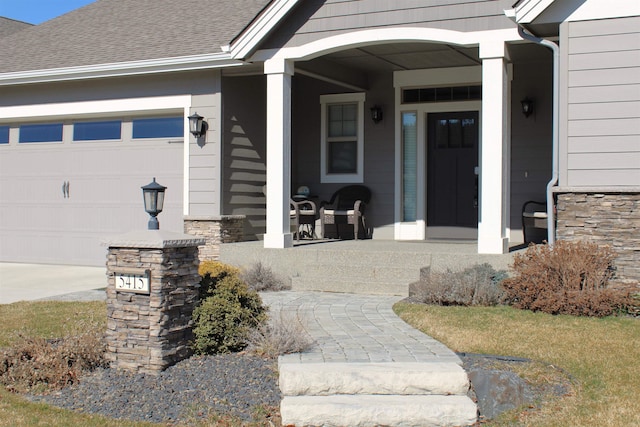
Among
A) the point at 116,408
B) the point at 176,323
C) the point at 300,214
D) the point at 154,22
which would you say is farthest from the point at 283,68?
the point at 116,408

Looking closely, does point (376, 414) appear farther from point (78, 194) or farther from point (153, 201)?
point (78, 194)

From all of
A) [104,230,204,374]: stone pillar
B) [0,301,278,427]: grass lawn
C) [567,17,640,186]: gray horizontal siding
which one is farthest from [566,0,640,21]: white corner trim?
[0,301,278,427]: grass lawn

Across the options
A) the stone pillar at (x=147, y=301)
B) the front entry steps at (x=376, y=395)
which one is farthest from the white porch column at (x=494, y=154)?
the stone pillar at (x=147, y=301)

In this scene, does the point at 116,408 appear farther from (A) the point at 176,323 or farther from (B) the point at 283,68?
(B) the point at 283,68

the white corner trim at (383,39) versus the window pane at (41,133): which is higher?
the white corner trim at (383,39)

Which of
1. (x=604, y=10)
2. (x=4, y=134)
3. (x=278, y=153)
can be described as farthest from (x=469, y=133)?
(x=4, y=134)

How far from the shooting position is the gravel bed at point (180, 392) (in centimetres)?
515

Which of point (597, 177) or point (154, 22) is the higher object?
point (154, 22)

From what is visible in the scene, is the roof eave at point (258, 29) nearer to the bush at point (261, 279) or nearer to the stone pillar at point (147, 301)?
the bush at point (261, 279)

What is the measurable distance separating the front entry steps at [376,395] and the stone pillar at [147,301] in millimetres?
1052

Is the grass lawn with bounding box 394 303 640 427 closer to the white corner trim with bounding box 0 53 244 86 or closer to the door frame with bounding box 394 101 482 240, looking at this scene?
the door frame with bounding box 394 101 482 240

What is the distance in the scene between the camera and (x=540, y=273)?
806 centimetres

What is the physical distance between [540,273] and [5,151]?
10.9m

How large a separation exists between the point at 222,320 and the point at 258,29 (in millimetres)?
5855
